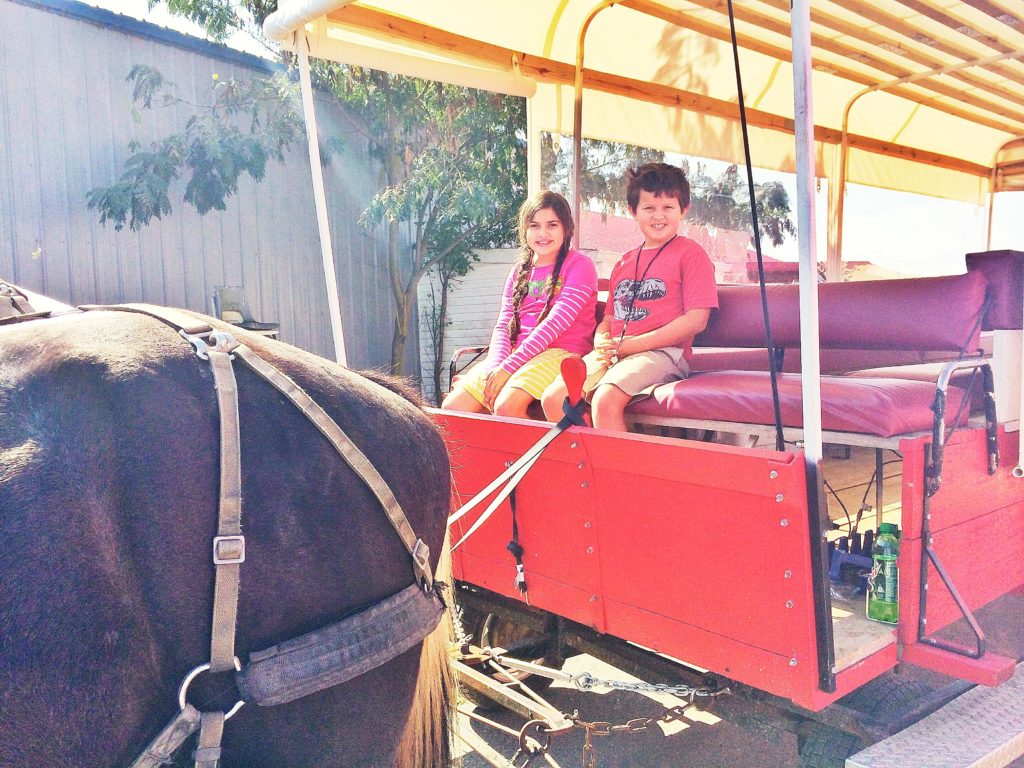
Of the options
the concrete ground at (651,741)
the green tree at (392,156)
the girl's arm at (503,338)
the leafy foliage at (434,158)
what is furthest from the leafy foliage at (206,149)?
the concrete ground at (651,741)

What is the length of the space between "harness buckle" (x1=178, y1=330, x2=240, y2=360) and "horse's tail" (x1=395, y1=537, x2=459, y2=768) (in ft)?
2.13

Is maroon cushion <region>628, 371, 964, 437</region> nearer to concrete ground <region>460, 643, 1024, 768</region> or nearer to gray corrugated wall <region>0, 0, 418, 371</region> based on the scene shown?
concrete ground <region>460, 643, 1024, 768</region>

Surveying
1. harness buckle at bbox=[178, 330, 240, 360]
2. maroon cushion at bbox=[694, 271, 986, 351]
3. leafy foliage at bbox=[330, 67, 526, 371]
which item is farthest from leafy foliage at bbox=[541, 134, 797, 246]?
leafy foliage at bbox=[330, 67, 526, 371]

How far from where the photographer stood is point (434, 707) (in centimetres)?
162

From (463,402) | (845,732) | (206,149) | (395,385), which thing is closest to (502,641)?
Answer: (463,402)

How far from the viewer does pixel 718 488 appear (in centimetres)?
185

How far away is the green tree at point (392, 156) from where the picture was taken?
20.1 feet

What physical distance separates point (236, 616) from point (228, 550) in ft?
Result: 0.39

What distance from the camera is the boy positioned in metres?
2.67

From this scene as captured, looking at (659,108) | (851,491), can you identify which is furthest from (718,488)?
(659,108)

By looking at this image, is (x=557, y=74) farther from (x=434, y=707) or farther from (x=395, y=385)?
(x=434, y=707)

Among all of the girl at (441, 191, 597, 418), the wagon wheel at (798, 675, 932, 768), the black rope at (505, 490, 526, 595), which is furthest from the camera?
the girl at (441, 191, 597, 418)

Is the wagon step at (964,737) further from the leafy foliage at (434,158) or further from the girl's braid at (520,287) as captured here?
the leafy foliage at (434,158)

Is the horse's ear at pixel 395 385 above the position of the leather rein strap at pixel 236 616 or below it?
above
